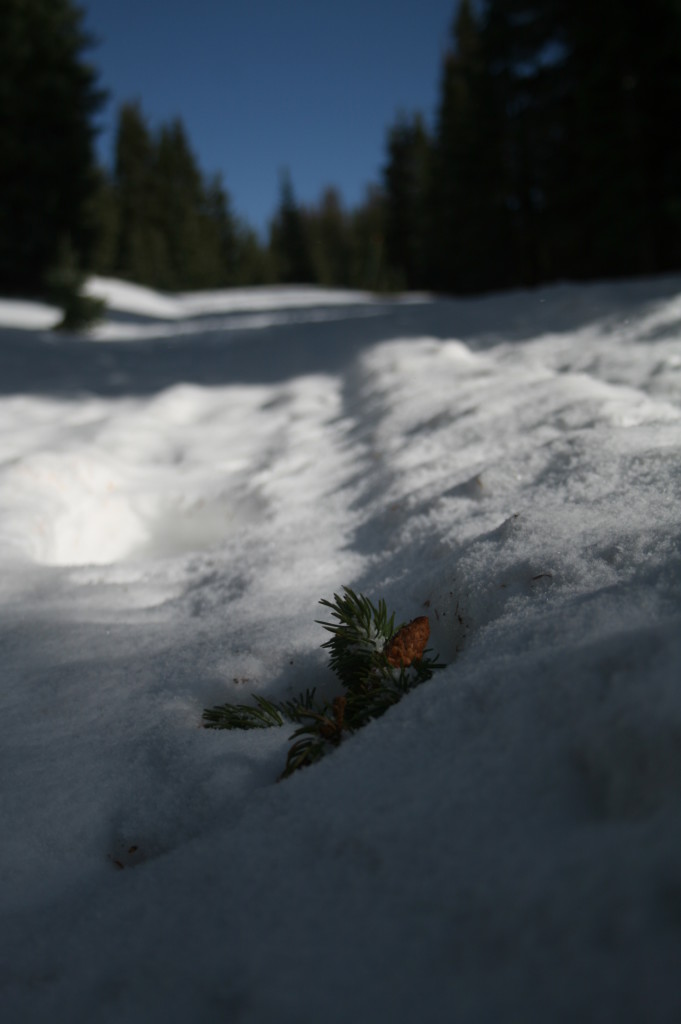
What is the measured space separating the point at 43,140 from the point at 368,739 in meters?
17.8

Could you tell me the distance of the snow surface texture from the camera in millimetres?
683

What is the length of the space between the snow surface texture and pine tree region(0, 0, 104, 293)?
A: 1406 cm

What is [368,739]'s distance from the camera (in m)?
1.07

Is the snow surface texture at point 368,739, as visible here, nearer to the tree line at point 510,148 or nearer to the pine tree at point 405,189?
the tree line at point 510,148

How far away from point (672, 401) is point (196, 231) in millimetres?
→ 33409

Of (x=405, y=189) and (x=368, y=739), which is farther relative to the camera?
(x=405, y=189)

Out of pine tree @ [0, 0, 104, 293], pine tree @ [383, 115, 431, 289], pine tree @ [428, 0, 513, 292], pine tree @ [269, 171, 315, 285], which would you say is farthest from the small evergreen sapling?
pine tree @ [269, 171, 315, 285]

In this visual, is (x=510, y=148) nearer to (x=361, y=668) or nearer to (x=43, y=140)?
(x=43, y=140)

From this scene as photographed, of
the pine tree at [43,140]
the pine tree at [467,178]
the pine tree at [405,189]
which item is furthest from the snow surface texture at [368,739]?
the pine tree at [405,189]

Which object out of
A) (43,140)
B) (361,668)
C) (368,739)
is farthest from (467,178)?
(368,739)

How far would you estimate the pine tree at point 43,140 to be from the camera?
46.0ft

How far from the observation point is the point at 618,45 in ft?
36.4

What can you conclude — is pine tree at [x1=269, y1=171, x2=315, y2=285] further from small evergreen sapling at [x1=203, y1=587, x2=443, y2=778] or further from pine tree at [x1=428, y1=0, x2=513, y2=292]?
small evergreen sapling at [x1=203, y1=587, x2=443, y2=778]

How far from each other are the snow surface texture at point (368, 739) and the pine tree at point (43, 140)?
553 inches
